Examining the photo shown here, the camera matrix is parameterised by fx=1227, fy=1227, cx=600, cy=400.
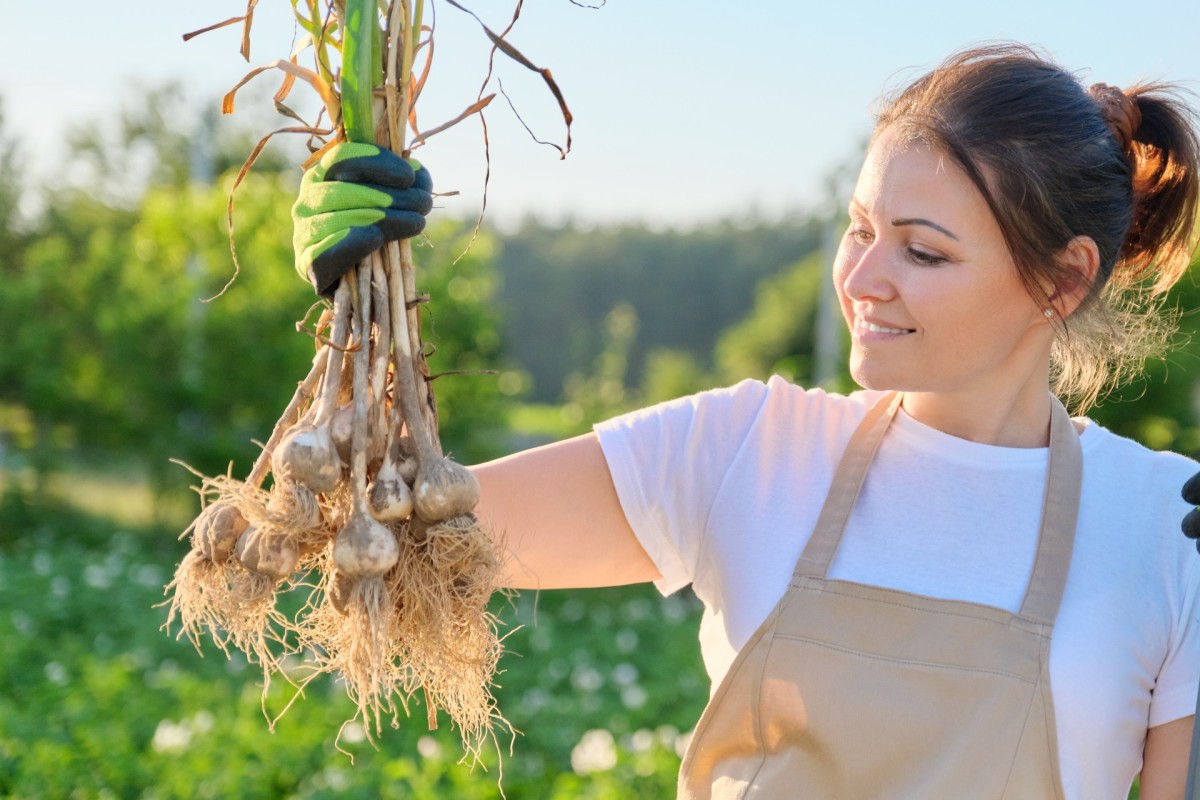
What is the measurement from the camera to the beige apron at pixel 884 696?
133 centimetres

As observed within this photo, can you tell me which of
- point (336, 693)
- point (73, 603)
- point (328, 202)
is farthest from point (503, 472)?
point (73, 603)

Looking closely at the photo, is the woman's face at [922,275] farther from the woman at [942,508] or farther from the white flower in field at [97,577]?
the white flower in field at [97,577]

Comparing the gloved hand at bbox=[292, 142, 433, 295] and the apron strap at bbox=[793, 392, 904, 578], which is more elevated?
the gloved hand at bbox=[292, 142, 433, 295]

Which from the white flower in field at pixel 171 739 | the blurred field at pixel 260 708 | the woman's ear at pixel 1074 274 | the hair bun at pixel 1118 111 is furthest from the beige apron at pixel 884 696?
the white flower in field at pixel 171 739

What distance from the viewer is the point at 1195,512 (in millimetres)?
1321

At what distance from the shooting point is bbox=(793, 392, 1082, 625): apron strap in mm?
1386

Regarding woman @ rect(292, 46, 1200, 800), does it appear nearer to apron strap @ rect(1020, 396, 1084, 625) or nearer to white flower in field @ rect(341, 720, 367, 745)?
apron strap @ rect(1020, 396, 1084, 625)

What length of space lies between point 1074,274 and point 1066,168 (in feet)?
0.42

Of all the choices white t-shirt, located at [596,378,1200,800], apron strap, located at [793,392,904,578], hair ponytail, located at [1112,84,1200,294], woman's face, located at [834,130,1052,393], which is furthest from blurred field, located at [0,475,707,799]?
hair ponytail, located at [1112,84,1200,294]

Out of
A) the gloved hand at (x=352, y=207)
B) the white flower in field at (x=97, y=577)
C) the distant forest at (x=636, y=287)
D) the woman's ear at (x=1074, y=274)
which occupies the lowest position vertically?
the distant forest at (x=636, y=287)

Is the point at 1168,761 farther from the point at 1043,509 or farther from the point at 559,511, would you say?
the point at 559,511

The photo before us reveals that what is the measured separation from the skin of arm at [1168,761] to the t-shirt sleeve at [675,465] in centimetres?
55

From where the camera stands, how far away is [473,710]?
4.14ft

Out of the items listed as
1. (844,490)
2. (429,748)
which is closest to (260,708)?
(429,748)
